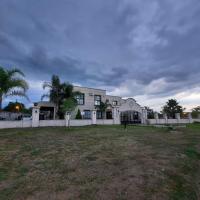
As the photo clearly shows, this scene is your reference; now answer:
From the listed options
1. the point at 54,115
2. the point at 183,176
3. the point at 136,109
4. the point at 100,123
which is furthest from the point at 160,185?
the point at 136,109

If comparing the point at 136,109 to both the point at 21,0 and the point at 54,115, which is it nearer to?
the point at 54,115

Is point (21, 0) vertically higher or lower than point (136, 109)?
higher

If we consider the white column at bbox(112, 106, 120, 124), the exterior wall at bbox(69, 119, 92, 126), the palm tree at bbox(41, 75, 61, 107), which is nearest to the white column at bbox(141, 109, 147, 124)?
the white column at bbox(112, 106, 120, 124)

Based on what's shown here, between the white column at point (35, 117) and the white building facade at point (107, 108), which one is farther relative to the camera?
the white building facade at point (107, 108)

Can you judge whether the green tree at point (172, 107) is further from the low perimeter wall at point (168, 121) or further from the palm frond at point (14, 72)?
the palm frond at point (14, 72)

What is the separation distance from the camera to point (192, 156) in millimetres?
7055

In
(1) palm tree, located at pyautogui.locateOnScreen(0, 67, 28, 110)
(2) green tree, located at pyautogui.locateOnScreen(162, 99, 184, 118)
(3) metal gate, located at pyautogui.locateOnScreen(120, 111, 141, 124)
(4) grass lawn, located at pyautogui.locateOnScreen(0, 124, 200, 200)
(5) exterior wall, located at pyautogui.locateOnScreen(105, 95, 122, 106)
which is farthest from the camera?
(2) green tree, located at pyautogui.locateOnScreen(162, 99, 184, 118)

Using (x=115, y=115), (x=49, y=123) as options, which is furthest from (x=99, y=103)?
(x=49, y=123)

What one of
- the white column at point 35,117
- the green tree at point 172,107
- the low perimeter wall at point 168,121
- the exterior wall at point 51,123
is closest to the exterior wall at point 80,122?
the exterior wall at point 51,123

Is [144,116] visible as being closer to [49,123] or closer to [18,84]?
[49,123]

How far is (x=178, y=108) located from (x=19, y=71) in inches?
1666

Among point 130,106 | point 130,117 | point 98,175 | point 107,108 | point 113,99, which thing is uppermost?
point 113,99

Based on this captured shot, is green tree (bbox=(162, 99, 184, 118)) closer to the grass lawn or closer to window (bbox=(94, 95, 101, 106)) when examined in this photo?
window (bbox=(94, 95, 101, 106))

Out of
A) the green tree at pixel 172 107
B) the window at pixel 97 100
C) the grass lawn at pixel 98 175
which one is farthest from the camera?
the green tree at pixel 172 107
